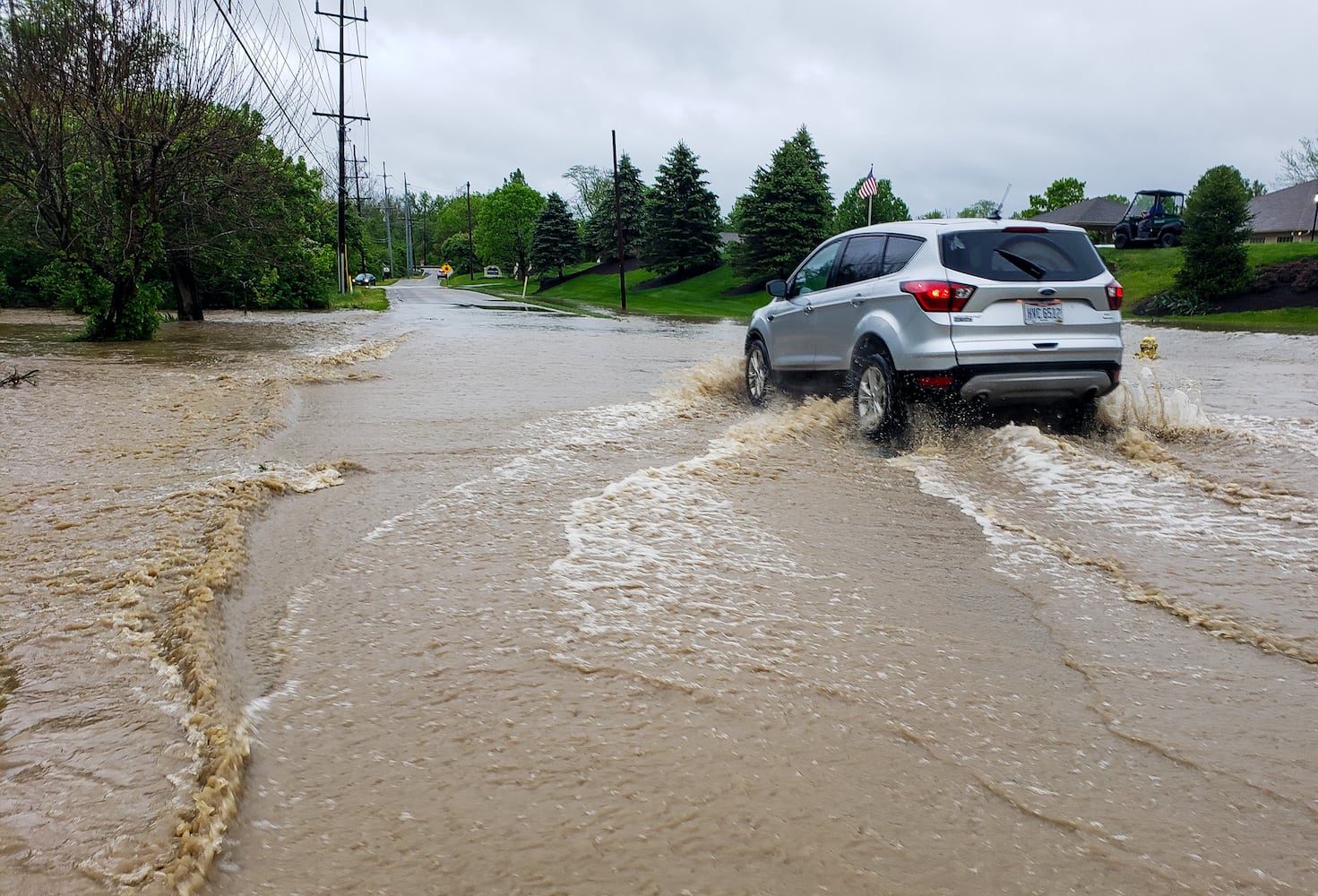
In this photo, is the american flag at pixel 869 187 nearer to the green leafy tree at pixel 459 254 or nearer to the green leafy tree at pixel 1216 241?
the green leafy tree at pixel 1216 241

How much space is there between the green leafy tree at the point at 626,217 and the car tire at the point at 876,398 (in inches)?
2403

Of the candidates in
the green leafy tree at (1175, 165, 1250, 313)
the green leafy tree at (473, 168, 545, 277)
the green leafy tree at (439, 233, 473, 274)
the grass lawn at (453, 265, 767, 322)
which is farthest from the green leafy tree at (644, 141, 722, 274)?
the green leafy tree at (439, 233, 473, 274)

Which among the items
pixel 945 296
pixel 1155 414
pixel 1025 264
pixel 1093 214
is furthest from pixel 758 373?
pixel 1093 214

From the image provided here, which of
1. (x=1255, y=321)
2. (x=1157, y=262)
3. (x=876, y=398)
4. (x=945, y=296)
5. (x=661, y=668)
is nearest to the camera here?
(x=661, y=668)

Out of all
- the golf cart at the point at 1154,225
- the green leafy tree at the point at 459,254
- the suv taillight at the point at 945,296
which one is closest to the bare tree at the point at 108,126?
the suv taillight at the point at 945,296

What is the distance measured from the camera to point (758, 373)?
10.1 m

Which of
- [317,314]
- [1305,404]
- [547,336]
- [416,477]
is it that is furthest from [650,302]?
[416,477]

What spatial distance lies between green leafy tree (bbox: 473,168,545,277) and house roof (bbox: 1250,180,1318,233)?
57.5 metres

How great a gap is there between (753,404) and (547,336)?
416 inches

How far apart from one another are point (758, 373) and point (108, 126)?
12.0 metres

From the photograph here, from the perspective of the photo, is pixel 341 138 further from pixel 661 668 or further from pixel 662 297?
pixel 661 668

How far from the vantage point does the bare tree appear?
1539cm

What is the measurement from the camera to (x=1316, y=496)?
567cm

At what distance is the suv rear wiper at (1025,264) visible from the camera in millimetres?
7047
